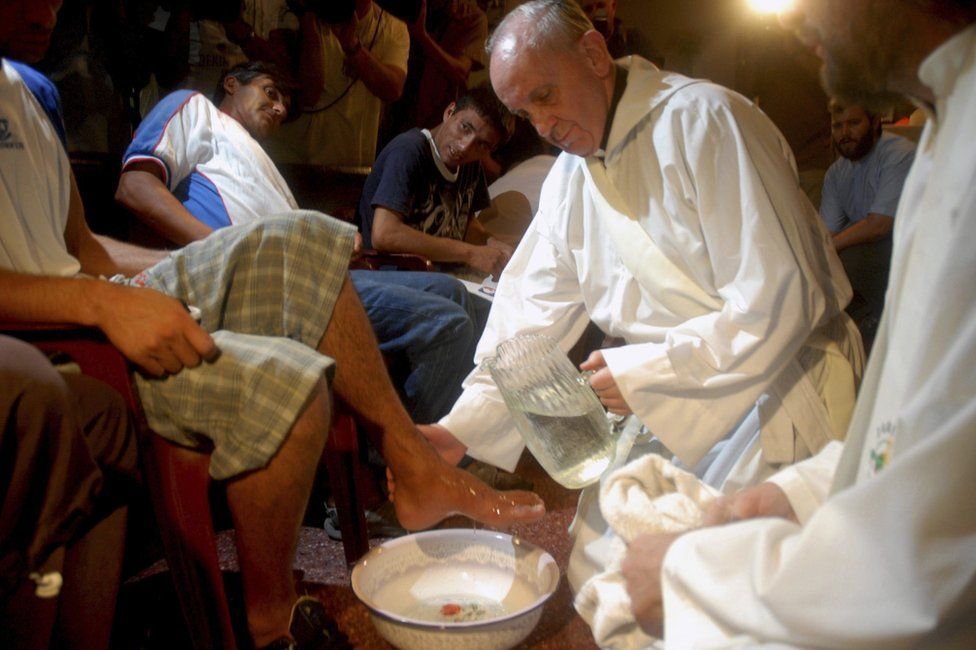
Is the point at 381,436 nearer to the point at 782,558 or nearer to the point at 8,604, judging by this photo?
the point at 8,604

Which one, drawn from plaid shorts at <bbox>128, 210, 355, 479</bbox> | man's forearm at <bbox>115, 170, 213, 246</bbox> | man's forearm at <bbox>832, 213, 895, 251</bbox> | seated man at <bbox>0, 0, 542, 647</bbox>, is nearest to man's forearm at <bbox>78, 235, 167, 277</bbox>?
seated man at <bbox>0, 0, 542, 647</bbox>

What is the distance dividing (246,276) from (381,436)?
418mm

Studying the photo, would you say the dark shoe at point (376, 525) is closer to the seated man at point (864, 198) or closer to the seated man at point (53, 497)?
the seated man at point (53, 497)

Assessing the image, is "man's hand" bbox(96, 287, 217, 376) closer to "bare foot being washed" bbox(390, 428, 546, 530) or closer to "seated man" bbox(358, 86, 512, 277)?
"bare foot being washed" bbox(390, 428, 546, 530)

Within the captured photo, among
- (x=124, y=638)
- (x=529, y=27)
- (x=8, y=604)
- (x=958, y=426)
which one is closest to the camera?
(x=958, y=426)

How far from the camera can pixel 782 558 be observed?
0.80 metres

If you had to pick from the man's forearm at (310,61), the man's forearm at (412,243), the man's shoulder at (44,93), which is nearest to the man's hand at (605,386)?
the man's shoulder at (44,93)

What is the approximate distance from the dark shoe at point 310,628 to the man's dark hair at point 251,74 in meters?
2.11

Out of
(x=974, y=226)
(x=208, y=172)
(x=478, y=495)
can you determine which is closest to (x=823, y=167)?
(x=208, y=172)

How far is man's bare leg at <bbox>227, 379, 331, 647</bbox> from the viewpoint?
1.55 metres

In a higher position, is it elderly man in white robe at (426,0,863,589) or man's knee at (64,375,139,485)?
elderly man in white robe at (426,0,863,589)

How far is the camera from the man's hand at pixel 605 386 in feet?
5.40

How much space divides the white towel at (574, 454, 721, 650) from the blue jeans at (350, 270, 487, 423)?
57.4 inches

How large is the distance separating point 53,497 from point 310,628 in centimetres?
54
